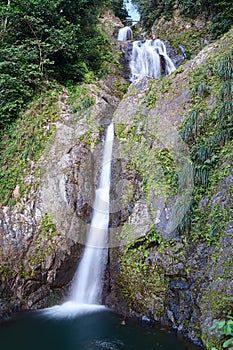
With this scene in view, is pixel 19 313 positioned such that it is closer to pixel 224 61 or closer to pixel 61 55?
pixel 224 61

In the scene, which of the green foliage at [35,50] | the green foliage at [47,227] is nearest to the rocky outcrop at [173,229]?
the green foliage at [47,227]

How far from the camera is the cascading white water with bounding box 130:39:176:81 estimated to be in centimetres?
1174

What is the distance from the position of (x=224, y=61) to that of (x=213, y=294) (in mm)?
5332

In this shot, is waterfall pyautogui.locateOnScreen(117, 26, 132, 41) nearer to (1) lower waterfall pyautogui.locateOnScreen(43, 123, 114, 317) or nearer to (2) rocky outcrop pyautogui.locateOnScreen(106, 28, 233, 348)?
(2) rocky outcrop pyautogui.locateOnScreen(106, 28, 233, 348)

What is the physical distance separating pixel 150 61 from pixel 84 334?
33.1 feet

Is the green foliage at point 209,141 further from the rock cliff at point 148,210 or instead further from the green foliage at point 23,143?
the green foliage at point 23,143

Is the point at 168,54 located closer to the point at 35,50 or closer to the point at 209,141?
the point at 35,50

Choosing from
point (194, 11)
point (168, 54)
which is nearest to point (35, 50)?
point (168, 54)

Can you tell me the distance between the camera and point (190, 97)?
7.48 metres

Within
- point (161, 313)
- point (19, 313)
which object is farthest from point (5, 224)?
point (161, 313)

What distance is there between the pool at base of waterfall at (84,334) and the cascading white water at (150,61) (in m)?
8.95

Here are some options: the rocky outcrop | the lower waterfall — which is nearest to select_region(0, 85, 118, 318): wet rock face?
the lower waterfall

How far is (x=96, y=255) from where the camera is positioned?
692cm

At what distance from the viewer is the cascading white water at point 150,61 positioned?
38.5 feet
